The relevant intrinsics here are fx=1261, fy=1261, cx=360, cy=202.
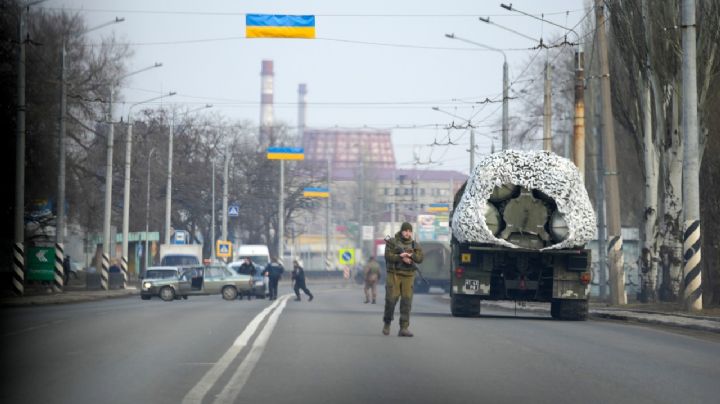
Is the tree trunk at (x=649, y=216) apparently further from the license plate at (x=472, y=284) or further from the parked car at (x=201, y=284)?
the parked car at (x=201, y=284)

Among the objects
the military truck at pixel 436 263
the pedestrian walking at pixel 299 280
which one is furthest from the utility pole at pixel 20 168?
the military truck at pixel 436 263

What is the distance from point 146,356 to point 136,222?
6159 cm

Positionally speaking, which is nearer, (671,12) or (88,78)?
(671,12)

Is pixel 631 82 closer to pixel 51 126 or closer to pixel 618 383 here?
pixel 51 126

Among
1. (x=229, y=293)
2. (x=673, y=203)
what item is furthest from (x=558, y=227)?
(x=229, y=293)

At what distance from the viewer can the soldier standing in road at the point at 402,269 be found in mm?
19188

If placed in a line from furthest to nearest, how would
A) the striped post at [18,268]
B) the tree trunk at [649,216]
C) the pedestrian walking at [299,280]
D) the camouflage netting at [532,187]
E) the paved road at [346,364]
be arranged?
the pedestrian walking at [299,280] < the striped post at [18,268] < the tree trunk at [649,216] < the camouflage netting at [532,187] < the paved road at [346,364]

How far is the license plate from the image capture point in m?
27.4

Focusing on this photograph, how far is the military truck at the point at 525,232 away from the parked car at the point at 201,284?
22.0 meters

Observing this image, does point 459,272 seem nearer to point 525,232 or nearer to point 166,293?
point 525,232

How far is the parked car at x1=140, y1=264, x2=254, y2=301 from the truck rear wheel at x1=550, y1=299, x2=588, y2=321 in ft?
72.9

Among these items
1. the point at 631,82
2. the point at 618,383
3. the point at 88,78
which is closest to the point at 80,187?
the point at 88,78

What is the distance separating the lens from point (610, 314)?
3030 cm

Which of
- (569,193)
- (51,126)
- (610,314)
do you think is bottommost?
(610,314)
